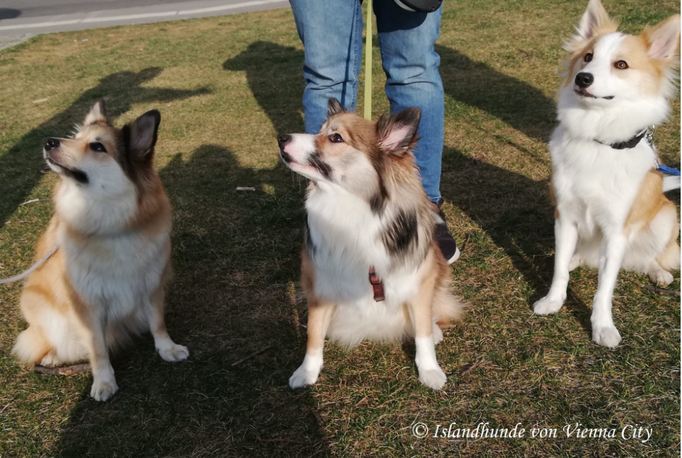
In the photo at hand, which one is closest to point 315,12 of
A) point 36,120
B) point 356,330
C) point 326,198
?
point 326,198

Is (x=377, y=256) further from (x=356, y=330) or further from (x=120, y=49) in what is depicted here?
(x=120, y=49)

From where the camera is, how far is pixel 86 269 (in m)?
2.19

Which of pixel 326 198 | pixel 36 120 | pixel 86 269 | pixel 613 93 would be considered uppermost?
pixel 613 93

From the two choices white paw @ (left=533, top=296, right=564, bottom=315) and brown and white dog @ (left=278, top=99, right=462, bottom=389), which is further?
white paw @ (left=533, top=296, right=564, bottom=315)

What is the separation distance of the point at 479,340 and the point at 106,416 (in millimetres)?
1791

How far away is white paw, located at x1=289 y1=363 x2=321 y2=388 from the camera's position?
227 centimetres

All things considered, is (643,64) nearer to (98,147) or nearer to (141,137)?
(141,137)

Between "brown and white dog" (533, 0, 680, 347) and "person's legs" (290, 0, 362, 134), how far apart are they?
114 cm

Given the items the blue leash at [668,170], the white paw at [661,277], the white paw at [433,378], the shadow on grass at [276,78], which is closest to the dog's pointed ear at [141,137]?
the white paw at [433,378]

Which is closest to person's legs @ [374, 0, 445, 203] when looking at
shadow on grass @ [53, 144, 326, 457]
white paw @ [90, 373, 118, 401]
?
shadow on grass @ [53, 144, 326, 457]

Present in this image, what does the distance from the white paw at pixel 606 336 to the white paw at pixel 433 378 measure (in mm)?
805

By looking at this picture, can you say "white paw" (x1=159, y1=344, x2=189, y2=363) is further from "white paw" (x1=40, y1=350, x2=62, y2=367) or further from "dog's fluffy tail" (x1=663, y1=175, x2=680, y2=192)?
"dog's fluffy tail" (x1=663, y1=175, x2=680, y2=192)

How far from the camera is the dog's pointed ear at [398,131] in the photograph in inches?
74.4

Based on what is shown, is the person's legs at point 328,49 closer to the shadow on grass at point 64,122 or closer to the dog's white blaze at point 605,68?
the dog's white blaze at point 605,68
